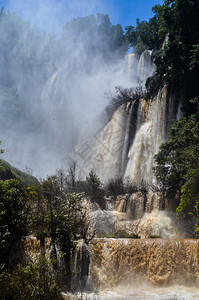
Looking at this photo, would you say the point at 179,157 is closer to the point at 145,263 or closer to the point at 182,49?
the point at 145,263

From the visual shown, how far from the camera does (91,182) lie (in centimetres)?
1947

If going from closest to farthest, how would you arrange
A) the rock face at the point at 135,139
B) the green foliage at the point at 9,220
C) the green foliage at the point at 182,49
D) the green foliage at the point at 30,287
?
the green foliage at the point at 30,287 → the green foliage at the point at 9,220 → the green foliage at the point at 182,49 → the rock face at the point at 135,139

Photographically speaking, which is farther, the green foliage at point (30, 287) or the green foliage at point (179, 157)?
the green foliage at point (179, 157)

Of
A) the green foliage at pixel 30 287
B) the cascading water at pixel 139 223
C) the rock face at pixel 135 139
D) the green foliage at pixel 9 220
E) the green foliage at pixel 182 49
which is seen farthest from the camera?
the rock face at pixel 135 139

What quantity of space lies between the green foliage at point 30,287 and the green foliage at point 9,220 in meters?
4.75

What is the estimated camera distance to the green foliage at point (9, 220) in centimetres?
929

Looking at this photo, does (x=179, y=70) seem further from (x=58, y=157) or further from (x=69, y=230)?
(x=58, y=157)

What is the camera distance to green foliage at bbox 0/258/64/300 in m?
4.40

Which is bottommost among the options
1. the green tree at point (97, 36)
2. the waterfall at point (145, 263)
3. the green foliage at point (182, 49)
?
the waterfall at point (145, 263)

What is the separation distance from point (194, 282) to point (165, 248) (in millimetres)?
1330

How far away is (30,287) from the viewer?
4.49 metres

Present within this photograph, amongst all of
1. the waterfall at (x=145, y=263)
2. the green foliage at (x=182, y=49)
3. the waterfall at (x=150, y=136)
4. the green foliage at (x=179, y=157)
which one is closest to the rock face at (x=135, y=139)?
the waterfall at (x=150, y=136)

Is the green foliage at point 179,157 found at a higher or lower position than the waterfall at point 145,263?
higher

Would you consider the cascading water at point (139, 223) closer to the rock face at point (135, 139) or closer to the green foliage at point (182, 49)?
the rock face at point (135, 139)
